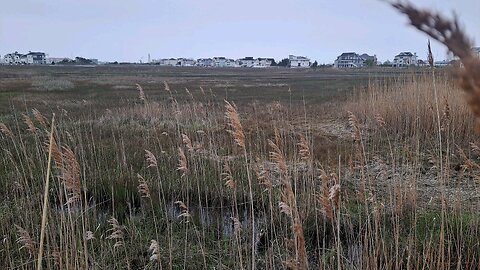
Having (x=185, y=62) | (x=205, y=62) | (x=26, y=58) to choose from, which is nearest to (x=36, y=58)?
(x=26, y=58)

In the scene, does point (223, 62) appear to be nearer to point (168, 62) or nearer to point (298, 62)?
point (168, 62)

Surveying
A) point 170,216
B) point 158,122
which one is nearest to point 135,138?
point 158,122

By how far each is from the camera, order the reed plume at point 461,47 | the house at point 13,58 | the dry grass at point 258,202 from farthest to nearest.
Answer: the house at point 13,58 → the dry grass at point 258,202 → the reed plume at point 461,47

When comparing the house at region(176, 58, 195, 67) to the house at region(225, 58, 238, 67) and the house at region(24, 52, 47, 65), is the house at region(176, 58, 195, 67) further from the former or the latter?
the house at region(24, 52, 47, 65)

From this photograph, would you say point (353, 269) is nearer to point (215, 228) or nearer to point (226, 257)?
point (226, 257)

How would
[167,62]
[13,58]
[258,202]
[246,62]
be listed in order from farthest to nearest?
[167,62]
[246,62]
[13,58]
[258,202]

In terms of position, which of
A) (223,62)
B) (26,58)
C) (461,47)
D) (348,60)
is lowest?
(461,47)

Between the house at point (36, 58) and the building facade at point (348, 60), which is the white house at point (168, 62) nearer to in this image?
the house at point (36, 58)

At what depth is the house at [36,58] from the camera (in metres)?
145

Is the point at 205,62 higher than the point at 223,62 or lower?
higher

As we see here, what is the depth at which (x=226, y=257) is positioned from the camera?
458cm

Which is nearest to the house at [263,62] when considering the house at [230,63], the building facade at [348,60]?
the house at [230,63]

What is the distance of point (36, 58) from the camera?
14750cm

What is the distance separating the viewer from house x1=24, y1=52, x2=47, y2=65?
145 m
